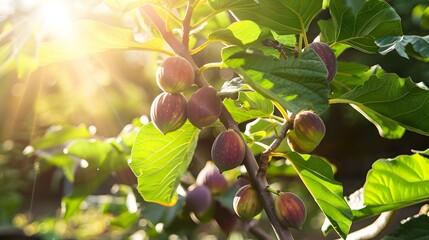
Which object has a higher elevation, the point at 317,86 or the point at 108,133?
the point at 317,86

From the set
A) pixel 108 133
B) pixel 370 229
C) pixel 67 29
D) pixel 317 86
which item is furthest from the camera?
pixel 108 133

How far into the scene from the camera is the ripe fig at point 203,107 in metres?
0.52

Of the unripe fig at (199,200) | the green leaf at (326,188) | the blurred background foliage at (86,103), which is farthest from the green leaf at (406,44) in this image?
the unripe fig at (199,200)

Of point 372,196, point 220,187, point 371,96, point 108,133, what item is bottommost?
point 108,133

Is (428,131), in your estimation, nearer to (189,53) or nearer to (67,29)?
Answer: (189,53)

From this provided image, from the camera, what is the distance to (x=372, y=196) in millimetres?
657

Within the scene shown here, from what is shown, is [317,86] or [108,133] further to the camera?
[108,133]

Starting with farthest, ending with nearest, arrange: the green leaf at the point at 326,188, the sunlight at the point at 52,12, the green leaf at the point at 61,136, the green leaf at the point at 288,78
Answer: the green leaf at the point at 61,136
the sunlight at the point at 52,12
the green leaf at the point at 326,188
the green leaf at the point at 288,78

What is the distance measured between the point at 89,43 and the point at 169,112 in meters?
0.10

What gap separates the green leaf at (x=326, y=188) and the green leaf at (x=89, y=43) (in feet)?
0.61

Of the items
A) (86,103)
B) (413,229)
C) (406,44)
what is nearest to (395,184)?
(413,229)

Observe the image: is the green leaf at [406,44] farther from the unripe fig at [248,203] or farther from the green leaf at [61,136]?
the green leaf at [61,136]

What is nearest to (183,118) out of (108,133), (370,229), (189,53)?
(189,53)

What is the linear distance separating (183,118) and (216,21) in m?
0.53
